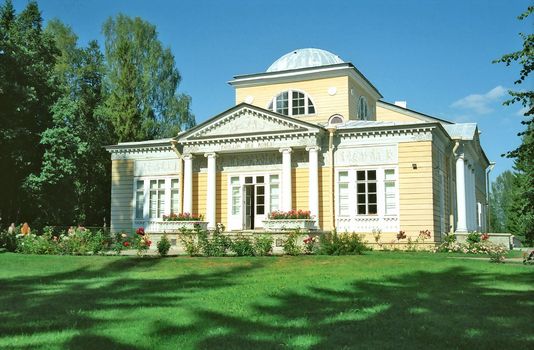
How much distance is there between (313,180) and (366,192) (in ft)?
7.25

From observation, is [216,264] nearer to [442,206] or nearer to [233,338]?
[233,338]

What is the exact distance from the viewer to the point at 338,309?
28.1 ft

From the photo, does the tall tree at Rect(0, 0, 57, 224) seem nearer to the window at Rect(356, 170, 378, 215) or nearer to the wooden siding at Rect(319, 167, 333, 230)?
the wooden siding at Rect(319, 167, 333, 230)

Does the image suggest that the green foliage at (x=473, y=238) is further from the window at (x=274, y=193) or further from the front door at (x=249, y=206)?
the front door at (x=249, y=206)

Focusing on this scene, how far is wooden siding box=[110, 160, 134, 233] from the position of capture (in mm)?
27812

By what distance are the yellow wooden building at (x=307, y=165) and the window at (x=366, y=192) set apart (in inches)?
1.7

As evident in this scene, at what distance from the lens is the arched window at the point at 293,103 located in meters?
28.1

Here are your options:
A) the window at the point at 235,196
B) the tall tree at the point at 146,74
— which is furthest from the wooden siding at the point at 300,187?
the tall tree at the point at 146,74

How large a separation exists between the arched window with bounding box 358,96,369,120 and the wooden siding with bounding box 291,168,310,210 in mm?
6440

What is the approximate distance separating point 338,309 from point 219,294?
7.85 ft

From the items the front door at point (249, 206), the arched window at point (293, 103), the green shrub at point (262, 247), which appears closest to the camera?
the green shrub at point (262, 247)

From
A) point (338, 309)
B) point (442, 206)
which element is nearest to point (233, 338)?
point (338, 309)

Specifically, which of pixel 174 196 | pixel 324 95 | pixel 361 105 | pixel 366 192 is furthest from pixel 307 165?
pixel 361 105

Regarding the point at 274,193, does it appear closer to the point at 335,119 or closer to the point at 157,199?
the point at 335,119
